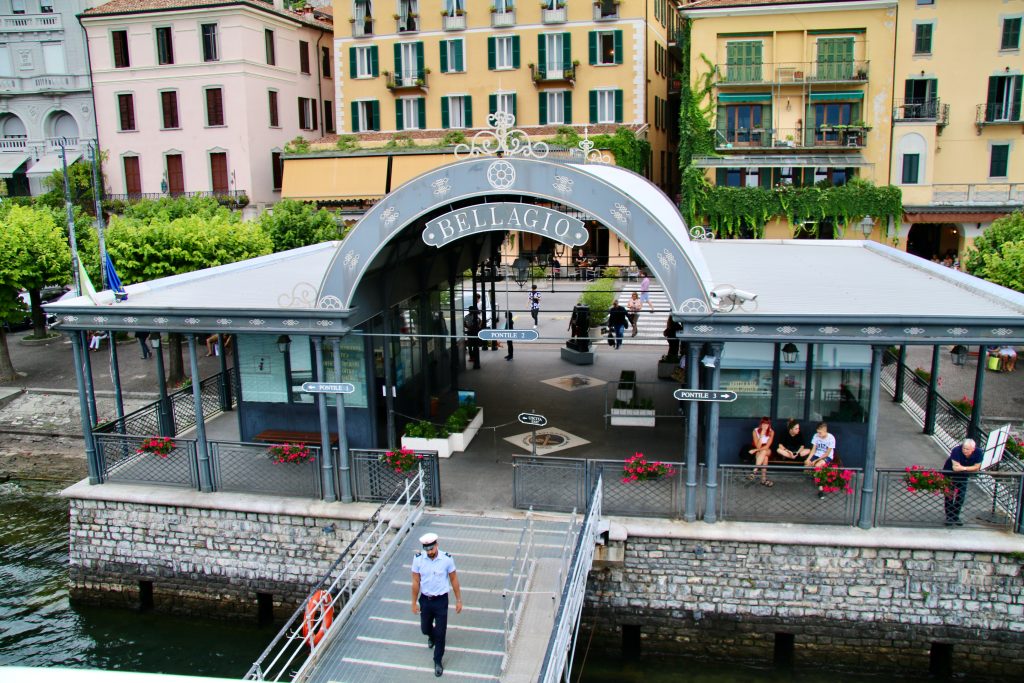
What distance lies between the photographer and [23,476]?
21.7 metres

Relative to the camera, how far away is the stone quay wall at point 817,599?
12.4 meters

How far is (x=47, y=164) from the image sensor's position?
46938 mm

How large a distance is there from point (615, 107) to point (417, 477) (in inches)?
1259

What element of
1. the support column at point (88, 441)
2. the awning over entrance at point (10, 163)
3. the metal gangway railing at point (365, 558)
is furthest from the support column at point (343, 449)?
the awning over entrance at point (10, 163)

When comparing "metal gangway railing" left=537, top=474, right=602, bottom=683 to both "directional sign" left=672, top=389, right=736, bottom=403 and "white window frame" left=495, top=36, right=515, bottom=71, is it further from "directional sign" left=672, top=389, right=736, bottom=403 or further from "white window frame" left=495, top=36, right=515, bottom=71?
"white window frame" left=495, top=36, right=515, bottom=71

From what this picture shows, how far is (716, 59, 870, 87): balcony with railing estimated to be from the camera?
37750 mm

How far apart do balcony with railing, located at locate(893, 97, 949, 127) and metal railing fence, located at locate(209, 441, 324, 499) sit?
33.8m

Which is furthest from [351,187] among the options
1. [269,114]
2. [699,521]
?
[699,521]

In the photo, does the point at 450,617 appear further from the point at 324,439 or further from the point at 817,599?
the point at 817,599

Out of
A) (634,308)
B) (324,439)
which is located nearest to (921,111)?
(634,308)

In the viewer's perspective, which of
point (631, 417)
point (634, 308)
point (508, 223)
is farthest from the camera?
point (634, 308)

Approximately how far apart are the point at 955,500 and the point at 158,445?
13163mm

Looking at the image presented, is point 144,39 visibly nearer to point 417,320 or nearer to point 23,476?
point 23,476

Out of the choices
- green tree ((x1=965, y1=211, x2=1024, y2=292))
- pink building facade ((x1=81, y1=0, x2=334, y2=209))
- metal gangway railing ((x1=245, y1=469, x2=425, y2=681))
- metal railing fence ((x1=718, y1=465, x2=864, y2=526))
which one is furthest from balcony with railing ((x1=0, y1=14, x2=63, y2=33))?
metal railing fence ((x1=718, y1=465, x2=864, y2=526))
